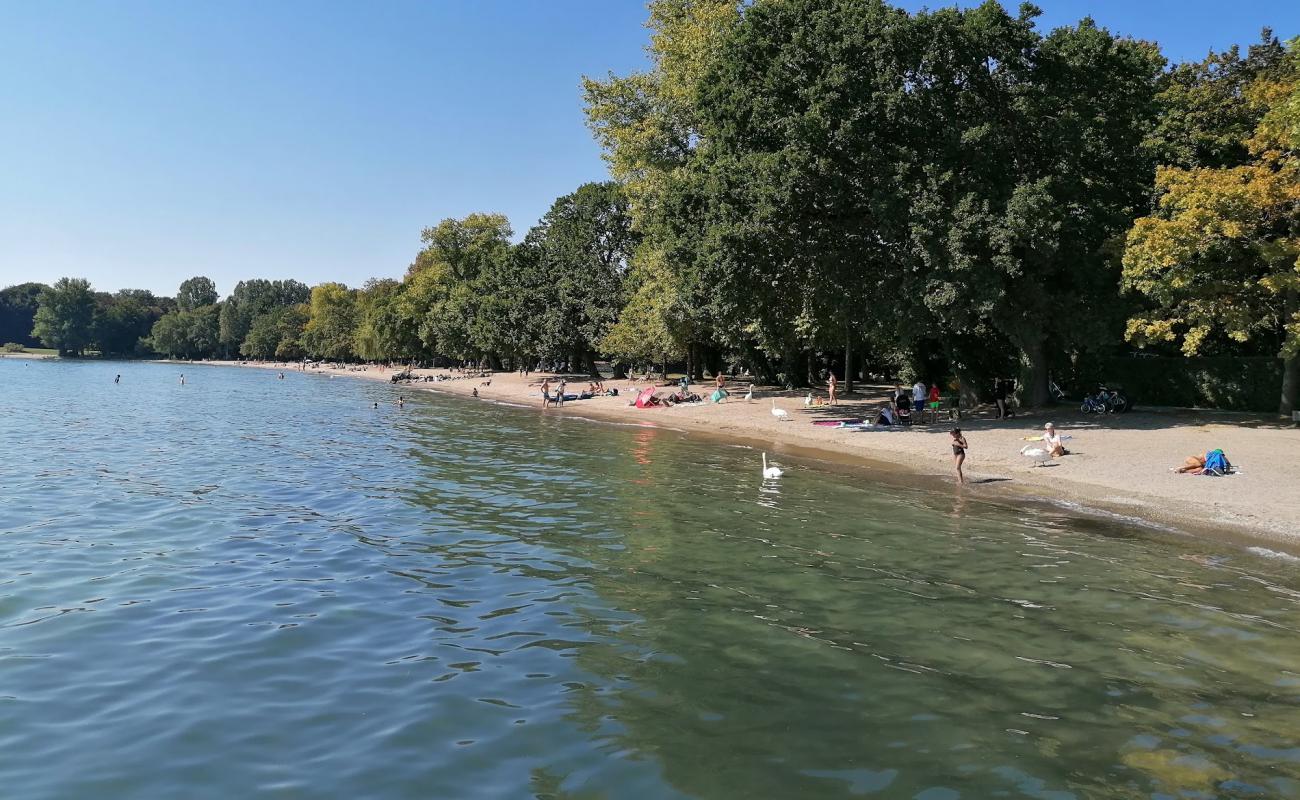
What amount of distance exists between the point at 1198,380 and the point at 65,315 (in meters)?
207


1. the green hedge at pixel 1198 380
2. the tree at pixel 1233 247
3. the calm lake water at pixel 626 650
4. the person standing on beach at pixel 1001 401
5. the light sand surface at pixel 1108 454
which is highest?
the tree at pixel 1233 247

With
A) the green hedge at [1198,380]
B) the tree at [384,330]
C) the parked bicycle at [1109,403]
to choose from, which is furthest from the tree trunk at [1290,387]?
the tree at [384,330]

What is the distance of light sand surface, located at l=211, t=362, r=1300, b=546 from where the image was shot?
18875 mm

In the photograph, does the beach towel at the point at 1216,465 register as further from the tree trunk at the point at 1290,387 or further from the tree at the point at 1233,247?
the tree trunk at the point at 1290,387

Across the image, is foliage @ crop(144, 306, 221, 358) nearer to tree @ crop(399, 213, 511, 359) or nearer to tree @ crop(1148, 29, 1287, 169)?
tree @ crop(399, 213, 511, 359)

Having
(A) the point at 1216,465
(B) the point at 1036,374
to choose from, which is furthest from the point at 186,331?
(A) the point at 1216,465

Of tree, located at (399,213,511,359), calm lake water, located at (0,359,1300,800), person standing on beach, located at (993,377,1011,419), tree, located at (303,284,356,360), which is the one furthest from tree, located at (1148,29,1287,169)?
tree, located at (303,284,356,360)

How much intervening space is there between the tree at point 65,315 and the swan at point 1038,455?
8118 inches

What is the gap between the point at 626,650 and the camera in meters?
10.1

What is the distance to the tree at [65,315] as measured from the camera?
7013 inches

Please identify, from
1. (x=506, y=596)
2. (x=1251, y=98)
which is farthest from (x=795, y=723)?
(x=1251, y=98)

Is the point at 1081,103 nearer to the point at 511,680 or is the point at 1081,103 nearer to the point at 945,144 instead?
the point at 945,144

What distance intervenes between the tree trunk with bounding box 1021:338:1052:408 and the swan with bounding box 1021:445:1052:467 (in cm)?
911

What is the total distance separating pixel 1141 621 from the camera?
1165cm
